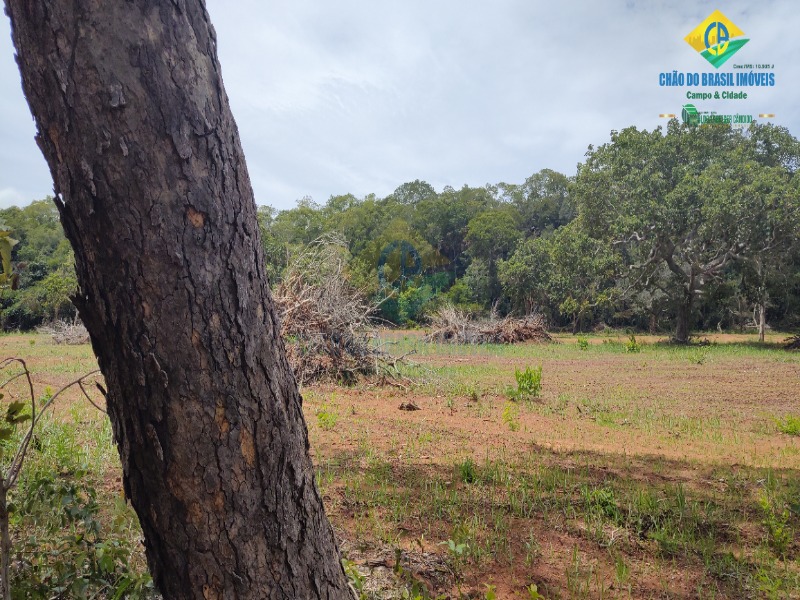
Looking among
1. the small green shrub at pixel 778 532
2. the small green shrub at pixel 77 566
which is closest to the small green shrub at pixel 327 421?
the small green shrub at pixel 77 566

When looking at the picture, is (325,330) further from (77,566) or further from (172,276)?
(172,276)

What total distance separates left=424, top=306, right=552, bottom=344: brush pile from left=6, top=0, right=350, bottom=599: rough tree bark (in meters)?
17.2

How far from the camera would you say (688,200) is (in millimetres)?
16812

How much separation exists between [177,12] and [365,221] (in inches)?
1531

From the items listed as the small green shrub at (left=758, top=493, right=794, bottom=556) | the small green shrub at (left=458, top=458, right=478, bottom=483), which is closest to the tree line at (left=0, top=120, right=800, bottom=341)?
the small green shrub at (left=458, top=458, right=478, bottom=483)

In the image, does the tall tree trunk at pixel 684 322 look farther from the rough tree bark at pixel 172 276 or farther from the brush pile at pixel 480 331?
the rough tree bark at pixel 172 276

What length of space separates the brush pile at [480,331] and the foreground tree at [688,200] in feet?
12.9

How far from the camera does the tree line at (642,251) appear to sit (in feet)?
54.5

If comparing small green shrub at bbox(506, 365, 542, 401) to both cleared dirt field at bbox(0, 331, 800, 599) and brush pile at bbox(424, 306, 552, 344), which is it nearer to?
cleared dirt field at bbox(0, 331, 800, 599)

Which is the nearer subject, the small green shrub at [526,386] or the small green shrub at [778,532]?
the small green shrub at [778,532]

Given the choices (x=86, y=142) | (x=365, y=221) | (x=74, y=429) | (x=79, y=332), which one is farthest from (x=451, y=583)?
(x=365, y=221)

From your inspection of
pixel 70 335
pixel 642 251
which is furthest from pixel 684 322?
pixel 70 335

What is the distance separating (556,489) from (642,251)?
16.8 metres

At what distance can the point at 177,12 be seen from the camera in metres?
1.18
